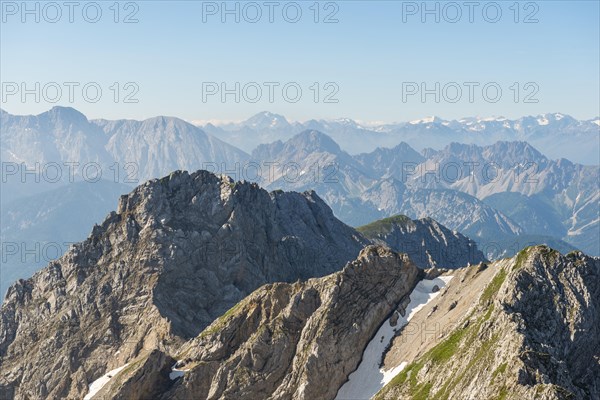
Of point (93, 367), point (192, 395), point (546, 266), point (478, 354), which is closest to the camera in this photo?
point (478, 354)

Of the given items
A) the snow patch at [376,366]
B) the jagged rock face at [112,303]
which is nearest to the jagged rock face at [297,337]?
the snow patch at [376,366]

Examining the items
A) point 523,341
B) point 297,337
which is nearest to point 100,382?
point 297,337

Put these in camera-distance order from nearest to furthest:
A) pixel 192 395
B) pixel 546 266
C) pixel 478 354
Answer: pixel 478 354 → pixel 546 266 → pixel 192 395

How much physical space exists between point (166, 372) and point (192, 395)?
8.69 metres

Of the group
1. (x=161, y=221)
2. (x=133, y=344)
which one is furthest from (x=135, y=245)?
(x=133, y=344)

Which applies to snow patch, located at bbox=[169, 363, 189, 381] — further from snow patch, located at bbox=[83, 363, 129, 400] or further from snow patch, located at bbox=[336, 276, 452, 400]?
snow patch, located at bbox=[336, 276, 452, 400]

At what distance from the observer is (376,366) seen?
138500 millimetres

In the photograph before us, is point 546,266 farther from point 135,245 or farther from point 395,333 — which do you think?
point 135,245

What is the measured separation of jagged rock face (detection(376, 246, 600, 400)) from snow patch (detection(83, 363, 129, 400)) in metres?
63.0

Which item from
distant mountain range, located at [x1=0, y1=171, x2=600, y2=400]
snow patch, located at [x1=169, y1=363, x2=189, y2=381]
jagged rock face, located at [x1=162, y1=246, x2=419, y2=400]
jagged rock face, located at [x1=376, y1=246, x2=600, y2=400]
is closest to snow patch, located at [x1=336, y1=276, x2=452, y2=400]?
distant mountain range, located at [x1=0, y1=171, x2=600, y2=400]

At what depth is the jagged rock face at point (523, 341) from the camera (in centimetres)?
10012

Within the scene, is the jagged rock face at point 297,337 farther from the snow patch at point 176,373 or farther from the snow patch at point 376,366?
the snow patch at point 176,373

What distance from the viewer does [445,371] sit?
4601 inches

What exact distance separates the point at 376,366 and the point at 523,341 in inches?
1607
